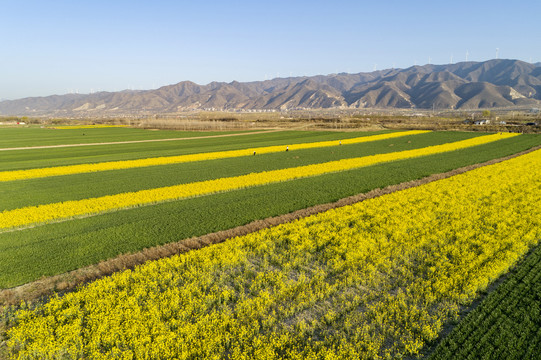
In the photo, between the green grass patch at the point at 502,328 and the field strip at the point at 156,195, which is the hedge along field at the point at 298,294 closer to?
the green grass patch at the point at 502,328

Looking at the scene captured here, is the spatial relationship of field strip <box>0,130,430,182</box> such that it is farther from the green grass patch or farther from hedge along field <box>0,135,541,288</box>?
the green grass patch

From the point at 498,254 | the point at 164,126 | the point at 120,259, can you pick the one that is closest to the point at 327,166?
the point at 498,254

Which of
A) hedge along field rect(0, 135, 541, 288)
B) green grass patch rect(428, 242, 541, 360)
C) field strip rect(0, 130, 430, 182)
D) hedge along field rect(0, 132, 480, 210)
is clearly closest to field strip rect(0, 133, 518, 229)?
hedge along field rect(0, 135, 541, 288)

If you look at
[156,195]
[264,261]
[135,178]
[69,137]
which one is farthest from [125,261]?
[69,137]

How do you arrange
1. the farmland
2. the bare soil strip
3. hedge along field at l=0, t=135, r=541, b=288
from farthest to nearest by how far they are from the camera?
1. hedge along field at l=0, t=135, r=541, b=288
2. the bare soil strip
3. the farmland

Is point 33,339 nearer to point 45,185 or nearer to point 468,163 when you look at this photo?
point 45,185

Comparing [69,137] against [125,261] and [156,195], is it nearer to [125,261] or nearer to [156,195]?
[156,195]
